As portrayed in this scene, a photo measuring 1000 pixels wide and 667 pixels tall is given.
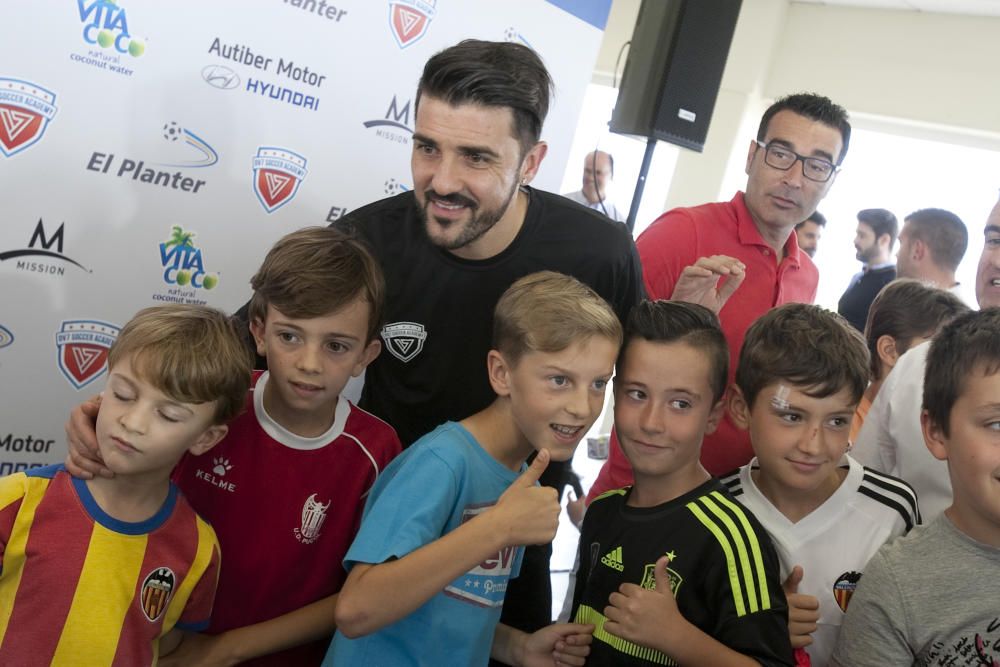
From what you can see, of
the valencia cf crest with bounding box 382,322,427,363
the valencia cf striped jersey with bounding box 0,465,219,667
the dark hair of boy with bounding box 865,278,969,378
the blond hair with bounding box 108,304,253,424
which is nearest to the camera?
the valencia cf striped jersey with bounding box 0,465,219,667

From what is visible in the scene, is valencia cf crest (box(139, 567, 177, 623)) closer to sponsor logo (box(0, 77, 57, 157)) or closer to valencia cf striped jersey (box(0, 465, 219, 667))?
valencia cf striped jersey (box(0, 465, 219, 667))

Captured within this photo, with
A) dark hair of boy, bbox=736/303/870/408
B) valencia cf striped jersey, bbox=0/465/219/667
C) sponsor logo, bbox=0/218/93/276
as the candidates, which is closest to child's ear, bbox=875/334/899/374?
dark hair of boy, bbox=736/303/870/408

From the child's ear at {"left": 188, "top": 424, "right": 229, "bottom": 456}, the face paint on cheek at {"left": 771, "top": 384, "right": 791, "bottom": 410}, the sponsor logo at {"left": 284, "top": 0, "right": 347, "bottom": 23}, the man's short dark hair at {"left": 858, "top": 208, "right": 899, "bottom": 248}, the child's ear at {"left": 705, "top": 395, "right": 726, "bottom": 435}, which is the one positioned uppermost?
the sponsor logo at {"left": 284, "top": 0, "right": 347, "bottom": 23}

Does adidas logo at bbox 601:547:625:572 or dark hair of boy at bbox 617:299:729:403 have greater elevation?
dark hair of boy at bbox 617:299:729:403

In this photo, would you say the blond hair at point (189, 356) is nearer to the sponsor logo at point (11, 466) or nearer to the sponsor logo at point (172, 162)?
the sponsor logo at point (172, 162)

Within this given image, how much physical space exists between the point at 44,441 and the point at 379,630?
4.36 ft

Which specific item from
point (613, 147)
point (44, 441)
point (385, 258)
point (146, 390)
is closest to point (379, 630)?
point (146, 390)

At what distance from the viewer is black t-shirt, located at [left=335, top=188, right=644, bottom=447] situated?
2.07m

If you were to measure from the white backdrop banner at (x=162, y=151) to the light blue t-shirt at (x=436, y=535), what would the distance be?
1.20 m

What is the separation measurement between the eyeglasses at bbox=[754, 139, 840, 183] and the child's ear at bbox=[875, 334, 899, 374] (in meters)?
0.51

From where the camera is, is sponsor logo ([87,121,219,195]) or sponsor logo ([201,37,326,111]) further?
sponsor logo ([201,37,326,111])

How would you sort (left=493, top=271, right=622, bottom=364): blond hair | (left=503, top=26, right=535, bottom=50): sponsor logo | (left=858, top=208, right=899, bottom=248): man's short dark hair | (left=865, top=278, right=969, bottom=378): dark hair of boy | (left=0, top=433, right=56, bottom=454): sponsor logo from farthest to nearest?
(left=858, top=208, right=899, bottom=248): man's short dark hair → (left=503, top=26, right=535, bottom=50): sponsor logo → (left=865, top=278, right=969, bottom=378): dark hair of boy → (left=0, top=433, right=56, bottom=454): sponsor logo → (left=493, top=271, right=622, bottom=364): blond hair

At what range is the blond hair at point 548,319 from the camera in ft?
5.52

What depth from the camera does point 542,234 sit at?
2.13m
